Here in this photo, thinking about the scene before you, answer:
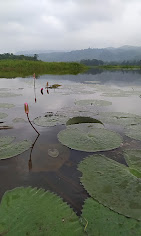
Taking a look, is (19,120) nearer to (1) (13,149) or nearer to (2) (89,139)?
(1) (13,149)

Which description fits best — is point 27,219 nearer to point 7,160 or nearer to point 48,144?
point 7,160

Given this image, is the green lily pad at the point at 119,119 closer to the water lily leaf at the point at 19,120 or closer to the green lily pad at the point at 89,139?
the green lily pad at the point at 89,139

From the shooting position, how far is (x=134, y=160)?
8.27 feet

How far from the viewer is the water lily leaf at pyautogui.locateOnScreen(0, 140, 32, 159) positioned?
103 inches

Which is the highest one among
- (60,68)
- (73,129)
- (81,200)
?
(60,68)

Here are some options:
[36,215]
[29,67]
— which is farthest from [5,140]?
[29,67]

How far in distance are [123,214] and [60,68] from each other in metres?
32.1

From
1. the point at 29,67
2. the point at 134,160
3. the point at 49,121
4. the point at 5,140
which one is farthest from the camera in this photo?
the point at 29,67

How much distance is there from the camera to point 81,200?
1.84 meters

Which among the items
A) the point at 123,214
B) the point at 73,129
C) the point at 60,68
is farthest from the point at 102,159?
the point at 60,68

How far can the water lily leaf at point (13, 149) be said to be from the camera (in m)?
2.63

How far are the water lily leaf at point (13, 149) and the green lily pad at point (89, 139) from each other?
63 centimetres

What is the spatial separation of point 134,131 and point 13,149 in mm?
2419

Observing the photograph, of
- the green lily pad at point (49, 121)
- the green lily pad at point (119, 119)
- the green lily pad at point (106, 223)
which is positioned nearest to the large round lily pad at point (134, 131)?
the green lily pad at point (119, 119)
